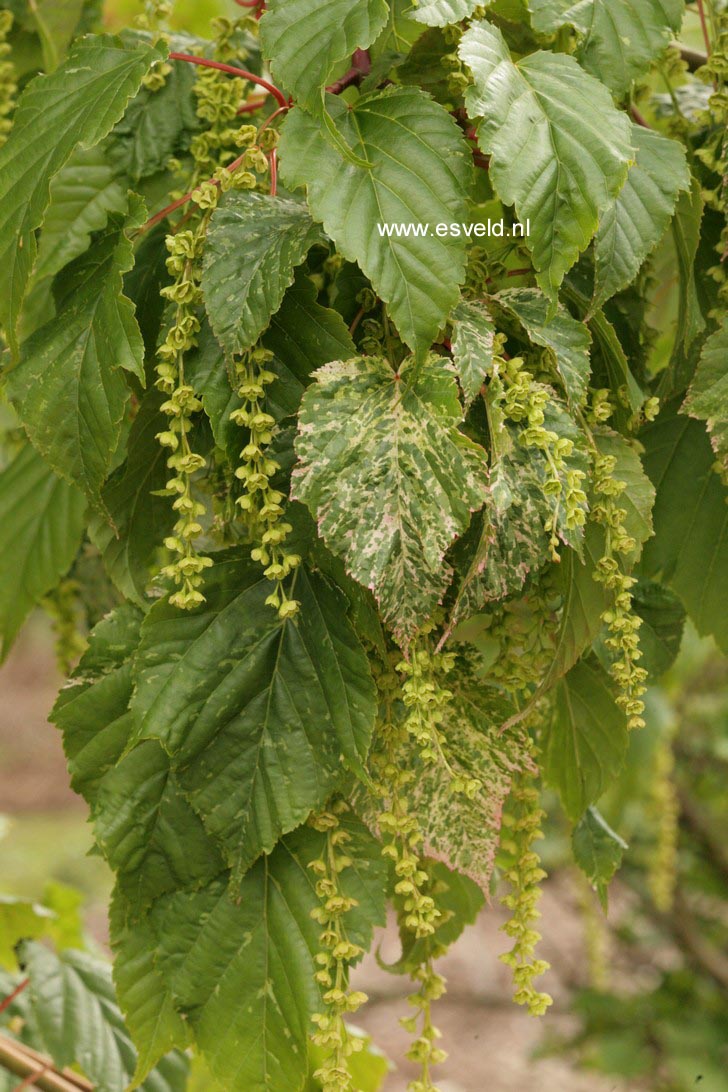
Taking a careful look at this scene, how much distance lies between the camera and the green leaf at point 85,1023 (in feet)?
3.23

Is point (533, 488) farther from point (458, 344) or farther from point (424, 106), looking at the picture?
point (424, 106)

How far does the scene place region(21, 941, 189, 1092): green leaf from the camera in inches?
38.8

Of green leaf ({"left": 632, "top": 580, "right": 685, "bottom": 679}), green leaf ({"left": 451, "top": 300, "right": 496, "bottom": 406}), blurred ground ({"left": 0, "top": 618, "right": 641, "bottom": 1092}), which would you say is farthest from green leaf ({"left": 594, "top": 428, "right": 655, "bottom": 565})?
blurred ground ({"left": 0, "top": 618, "right": 641, "bottom": 1092})

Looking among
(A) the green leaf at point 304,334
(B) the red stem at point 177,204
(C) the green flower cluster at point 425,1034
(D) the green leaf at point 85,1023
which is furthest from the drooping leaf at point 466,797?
(D) the green leaf at point 85,1023

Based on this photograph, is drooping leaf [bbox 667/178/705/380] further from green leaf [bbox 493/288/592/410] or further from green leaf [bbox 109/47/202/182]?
green leaf [bbox 109/47/202/182]

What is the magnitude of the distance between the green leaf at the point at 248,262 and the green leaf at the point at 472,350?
0.29 ft

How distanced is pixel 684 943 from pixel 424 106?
239 centimetres

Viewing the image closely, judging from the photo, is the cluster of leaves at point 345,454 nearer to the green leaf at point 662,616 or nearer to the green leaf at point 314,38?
the green leaf at point 314,38

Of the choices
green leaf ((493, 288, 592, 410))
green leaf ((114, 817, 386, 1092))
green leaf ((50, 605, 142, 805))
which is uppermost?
green leaf ((493, 288, 592, 410))

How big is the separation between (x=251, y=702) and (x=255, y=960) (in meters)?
0.16

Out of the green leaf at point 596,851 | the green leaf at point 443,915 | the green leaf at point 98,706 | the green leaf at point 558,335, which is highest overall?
the green leaf at point 558,335

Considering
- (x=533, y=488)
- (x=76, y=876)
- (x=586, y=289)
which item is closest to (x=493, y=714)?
(x=533, y=488)

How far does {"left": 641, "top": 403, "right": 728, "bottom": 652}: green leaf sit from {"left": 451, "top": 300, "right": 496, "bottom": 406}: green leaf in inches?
11.4

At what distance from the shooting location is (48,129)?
2.07ft
